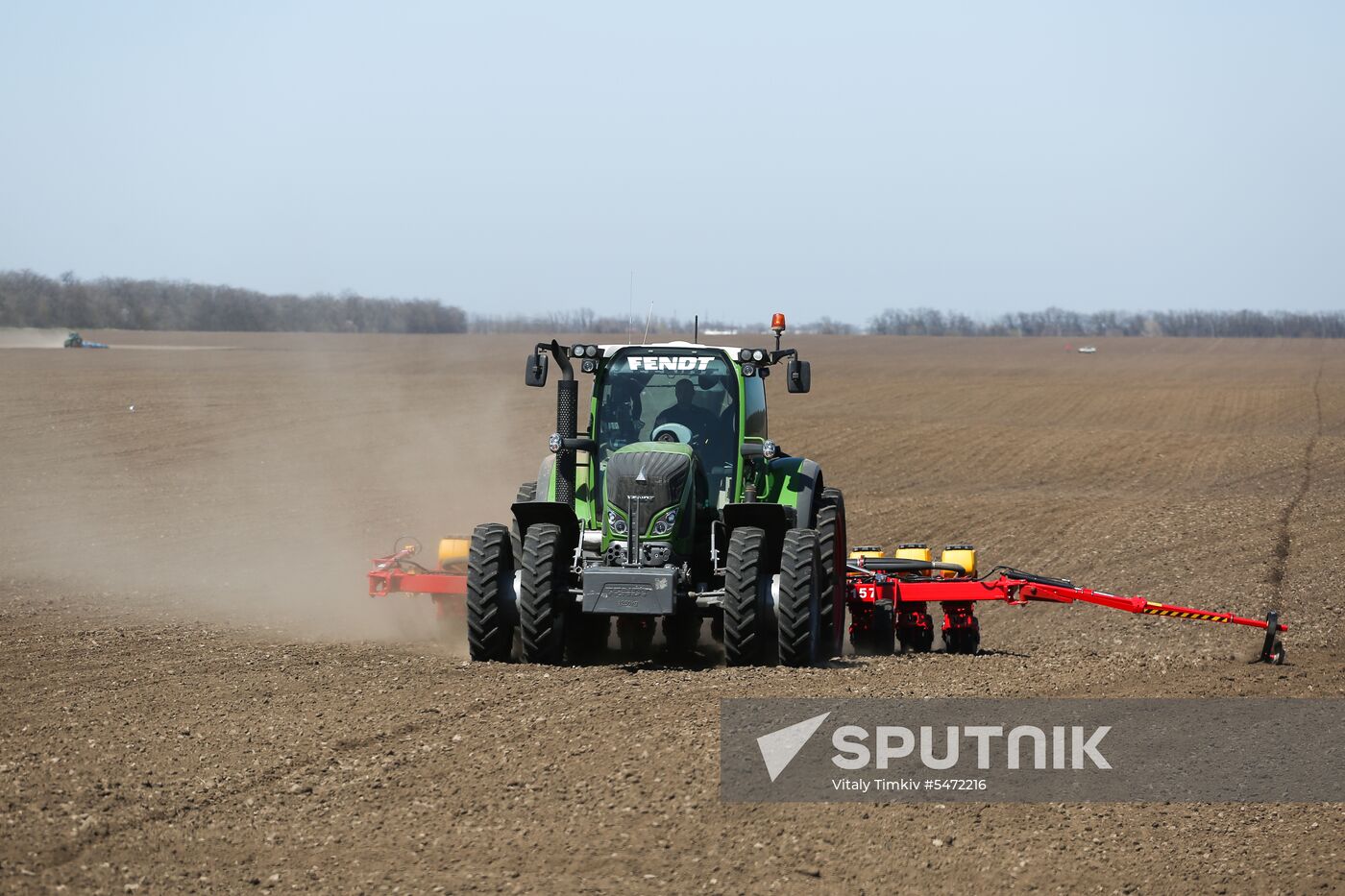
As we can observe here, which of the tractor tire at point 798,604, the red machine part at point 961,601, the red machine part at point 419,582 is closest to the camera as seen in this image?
the tractor tire at point 798,604

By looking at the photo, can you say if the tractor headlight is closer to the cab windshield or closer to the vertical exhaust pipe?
the cab windshield

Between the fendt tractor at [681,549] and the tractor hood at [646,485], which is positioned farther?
the tractor hood at [646,485]

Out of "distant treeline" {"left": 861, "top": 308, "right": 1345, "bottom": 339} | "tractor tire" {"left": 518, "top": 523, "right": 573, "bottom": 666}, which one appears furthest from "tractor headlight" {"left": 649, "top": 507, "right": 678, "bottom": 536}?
"distant treeline" {"left": 861, "top": 308, "right": 1345, "bottom": 339}

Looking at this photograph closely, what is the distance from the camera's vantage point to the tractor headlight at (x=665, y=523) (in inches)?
439

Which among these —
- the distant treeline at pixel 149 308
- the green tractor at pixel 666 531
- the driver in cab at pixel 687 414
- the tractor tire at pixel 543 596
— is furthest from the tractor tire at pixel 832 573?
the distant treeline at pixel 149 308

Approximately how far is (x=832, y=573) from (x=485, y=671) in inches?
119

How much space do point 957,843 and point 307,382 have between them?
4393 cm

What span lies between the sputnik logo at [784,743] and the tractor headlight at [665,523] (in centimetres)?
270

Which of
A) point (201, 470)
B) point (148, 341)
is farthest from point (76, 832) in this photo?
point (148, 341)

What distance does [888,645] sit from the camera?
13.7 metres

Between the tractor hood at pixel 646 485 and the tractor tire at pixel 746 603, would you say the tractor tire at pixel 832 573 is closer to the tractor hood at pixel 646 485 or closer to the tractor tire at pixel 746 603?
the tractor tire at pixel 746 603

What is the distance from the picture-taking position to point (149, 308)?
2101 inches

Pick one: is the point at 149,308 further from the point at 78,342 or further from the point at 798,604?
the point at 798,604

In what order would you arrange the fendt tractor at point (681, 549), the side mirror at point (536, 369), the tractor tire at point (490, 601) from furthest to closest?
1. the side mirror at point (536, 369)
2. the tractor tire at point (490, 601)
3. the fendt tractor at point (681, 549)
